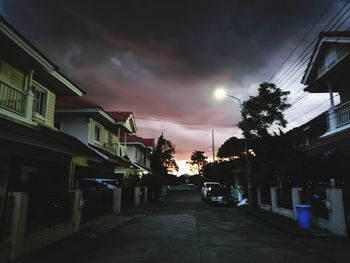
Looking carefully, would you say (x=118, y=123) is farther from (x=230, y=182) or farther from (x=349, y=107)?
(x=230, y=182)

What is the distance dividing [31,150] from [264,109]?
67.2 ft

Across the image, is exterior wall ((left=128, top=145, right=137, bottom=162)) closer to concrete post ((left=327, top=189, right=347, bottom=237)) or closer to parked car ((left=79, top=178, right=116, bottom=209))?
parked car ((left=79, top=178, right=116, bottom=209))

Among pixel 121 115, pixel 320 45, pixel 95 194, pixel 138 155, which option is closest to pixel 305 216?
pixel 95 194

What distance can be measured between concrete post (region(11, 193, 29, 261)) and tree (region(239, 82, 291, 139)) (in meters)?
22.2

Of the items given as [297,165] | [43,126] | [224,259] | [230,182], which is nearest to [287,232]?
[297,165]

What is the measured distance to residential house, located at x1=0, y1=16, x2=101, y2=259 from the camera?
9.23 meters

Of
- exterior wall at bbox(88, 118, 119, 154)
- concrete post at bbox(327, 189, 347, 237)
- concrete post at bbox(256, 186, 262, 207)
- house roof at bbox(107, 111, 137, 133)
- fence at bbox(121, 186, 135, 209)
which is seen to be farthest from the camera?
house roof at bbox(107, 111, 137, 133)

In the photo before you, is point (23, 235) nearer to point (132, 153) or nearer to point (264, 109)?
point (264, 109)

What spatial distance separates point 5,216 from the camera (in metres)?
8.30

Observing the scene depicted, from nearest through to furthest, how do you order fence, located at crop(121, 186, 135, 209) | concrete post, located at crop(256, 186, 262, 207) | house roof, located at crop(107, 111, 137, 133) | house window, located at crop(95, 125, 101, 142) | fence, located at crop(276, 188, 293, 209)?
fence, located at crop(276, 188, 293, 209)
concrete post, located at crop(256, 186, 262, 207)
fence, located at crop(121, 186, 135, 209)
house window, located at crop(95, 125, 101, 142)
house roof, located at crop(107, 111, 137, 133)

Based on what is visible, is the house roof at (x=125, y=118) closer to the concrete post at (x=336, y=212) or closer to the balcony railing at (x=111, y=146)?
the balcony railing at (x=111, y=146)

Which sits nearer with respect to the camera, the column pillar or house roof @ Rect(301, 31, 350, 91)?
house roof @ Rect(301, 31, 350, 91)

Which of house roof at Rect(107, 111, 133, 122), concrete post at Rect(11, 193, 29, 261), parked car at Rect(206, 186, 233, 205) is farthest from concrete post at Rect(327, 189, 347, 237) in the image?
house roof at Rect(107, 111, 133, 122)

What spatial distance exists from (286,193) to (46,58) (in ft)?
45.4
